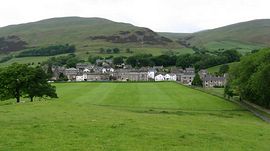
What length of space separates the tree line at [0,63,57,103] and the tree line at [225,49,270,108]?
39409 millimetres

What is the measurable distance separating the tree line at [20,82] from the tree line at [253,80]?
1552 inches

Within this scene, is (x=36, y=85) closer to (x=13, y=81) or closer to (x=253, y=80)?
(x=13, y=81)

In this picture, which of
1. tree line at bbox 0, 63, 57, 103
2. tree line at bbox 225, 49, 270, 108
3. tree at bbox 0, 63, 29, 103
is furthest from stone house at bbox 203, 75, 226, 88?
tree at bbox 0, 63, 29, 103

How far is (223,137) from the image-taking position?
29859 millimetres

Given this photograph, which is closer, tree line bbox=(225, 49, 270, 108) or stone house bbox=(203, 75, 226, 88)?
tree line bbox=(225, 49, 270, 108)

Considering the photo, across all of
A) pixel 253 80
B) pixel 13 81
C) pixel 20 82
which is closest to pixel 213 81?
pixel 253 80

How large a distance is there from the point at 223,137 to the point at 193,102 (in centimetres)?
6235

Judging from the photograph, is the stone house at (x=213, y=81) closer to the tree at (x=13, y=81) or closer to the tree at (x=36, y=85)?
the tree at (x=36, y=85)

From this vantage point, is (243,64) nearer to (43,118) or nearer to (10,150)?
(43,118)

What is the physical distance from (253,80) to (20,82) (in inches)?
1680

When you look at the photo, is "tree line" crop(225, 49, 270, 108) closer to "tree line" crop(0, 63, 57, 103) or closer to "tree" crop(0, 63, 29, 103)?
"tree line" crop(0, 63, 57, 103)

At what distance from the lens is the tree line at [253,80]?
7938cm

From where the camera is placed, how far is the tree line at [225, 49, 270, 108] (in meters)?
79.4

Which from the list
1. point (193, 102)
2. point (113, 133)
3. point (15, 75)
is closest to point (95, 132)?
point (113, 133)
